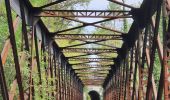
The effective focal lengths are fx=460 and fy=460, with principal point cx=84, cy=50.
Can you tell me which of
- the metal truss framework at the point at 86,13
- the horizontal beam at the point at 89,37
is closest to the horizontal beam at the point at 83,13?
the metal truss framework at the point at 86,13

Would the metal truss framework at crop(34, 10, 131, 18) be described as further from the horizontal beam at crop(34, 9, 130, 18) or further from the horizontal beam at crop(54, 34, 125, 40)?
the horizontal beam at crop(54, 34, 125, 40)

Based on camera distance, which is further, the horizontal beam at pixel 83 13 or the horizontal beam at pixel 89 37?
the horizontal beam at pixel 89 37

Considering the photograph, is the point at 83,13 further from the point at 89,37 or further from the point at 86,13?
the point at 89,37

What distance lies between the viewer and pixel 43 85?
1559 cm

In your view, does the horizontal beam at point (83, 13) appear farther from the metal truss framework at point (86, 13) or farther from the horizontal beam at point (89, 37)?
the horizontal beam at point (89, 37)

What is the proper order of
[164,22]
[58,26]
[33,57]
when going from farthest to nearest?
[58,26] → [33,57] → [164,22]

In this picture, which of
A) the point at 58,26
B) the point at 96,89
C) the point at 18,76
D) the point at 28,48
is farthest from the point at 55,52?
the point at 96,89

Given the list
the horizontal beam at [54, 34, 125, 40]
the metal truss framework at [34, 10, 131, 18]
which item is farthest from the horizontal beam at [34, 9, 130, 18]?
the horizontal beam at [54, 34, 125, 40]

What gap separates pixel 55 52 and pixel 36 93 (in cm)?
745

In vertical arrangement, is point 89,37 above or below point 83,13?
below

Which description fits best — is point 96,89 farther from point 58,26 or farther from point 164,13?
point 164,13

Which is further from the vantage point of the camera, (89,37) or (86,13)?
(89,37)

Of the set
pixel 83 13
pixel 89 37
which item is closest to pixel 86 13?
pixel 83 13

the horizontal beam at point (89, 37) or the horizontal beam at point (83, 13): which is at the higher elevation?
the horizontal beam at point (83, 13)
